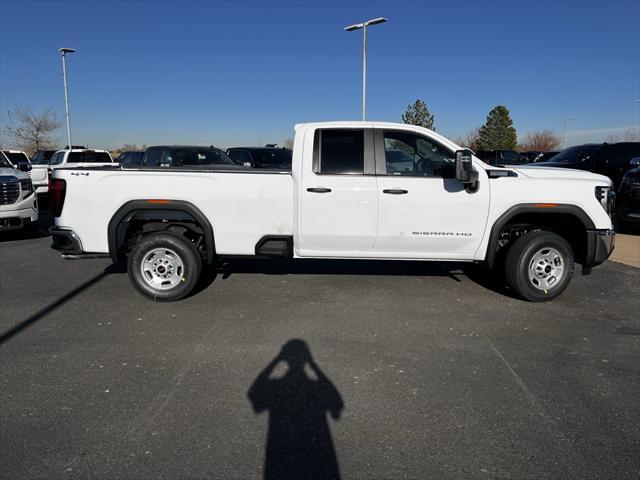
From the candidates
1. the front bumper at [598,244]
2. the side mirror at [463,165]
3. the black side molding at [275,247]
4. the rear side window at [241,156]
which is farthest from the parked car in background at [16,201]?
the front bumper at [598,244]

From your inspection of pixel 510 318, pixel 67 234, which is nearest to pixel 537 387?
pixel 510 318

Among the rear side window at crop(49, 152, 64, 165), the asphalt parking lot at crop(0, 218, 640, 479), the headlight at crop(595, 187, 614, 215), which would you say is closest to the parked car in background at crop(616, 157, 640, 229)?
the asphalt parking lot at crop(0, 218, 640, 479)

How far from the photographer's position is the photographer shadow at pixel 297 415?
8.94 feet

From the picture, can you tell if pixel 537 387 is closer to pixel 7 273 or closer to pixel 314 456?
pixel 314 456

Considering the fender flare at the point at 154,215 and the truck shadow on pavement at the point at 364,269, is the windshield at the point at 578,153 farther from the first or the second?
the fender flare at the point at 154,215

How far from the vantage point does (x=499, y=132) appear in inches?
2478

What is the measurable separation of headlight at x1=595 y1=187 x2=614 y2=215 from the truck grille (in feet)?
33.3

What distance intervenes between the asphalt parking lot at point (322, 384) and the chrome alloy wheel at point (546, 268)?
0.28m

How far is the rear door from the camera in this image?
17.8 feet

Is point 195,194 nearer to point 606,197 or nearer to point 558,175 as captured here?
point 558,175

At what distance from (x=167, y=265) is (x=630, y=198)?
9.43 meters

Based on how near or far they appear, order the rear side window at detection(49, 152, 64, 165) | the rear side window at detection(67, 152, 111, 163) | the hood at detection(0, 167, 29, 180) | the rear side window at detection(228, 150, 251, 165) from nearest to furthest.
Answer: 1. the hood at detection(0, 167, 29, 180)
2. the rear side window at detection(228, 150, 251, 165)
3. the rear side window at detection(67, 152, 111, 163)
4. the rear side window at detection(49, 152, 64, 165)

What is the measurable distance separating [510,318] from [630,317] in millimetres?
1352

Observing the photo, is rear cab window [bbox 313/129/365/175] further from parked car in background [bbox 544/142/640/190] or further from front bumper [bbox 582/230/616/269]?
parked car in background [bbox 544/142/640/190]
